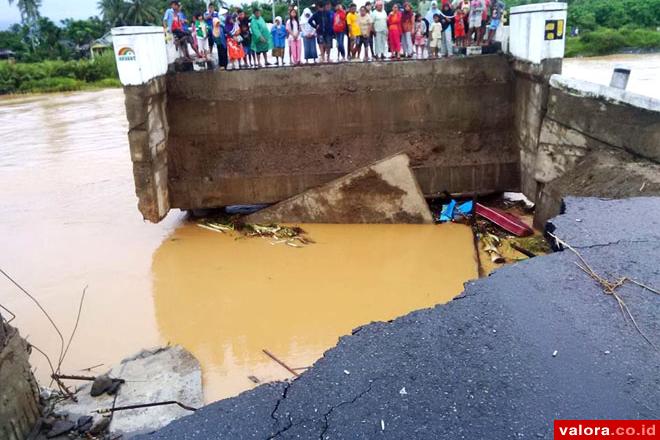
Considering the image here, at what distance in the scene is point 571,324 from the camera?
3844 millimetres

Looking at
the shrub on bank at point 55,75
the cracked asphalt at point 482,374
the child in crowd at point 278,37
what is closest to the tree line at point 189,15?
the shrub on bank at point 55,75

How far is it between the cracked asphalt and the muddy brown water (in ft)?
8.91

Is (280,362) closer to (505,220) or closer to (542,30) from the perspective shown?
(505,220)

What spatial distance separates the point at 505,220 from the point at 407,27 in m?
4.64

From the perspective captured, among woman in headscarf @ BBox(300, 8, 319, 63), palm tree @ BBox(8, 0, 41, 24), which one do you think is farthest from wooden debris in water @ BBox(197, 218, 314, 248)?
palm tree @ BBox(8, 0, 41, 24)

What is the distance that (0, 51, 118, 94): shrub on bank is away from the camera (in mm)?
38188

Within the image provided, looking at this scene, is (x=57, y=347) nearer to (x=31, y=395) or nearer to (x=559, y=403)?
(x=31, y=395)

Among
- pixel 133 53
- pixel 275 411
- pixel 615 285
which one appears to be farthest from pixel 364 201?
pixel 275 411

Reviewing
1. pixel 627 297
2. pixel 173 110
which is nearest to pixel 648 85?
pixel 173 110

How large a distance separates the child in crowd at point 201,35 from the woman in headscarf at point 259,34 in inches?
37.2

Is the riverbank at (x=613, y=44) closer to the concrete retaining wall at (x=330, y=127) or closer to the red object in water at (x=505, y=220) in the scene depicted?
the concrete retaining wall at (x=330, y=127)

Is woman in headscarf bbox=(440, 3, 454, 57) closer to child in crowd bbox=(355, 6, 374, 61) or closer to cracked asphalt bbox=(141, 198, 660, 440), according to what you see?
child in crowd bbox=(355, 6, 374, 61)

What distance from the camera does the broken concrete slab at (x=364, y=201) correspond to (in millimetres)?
10219

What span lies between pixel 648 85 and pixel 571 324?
2139 cm
